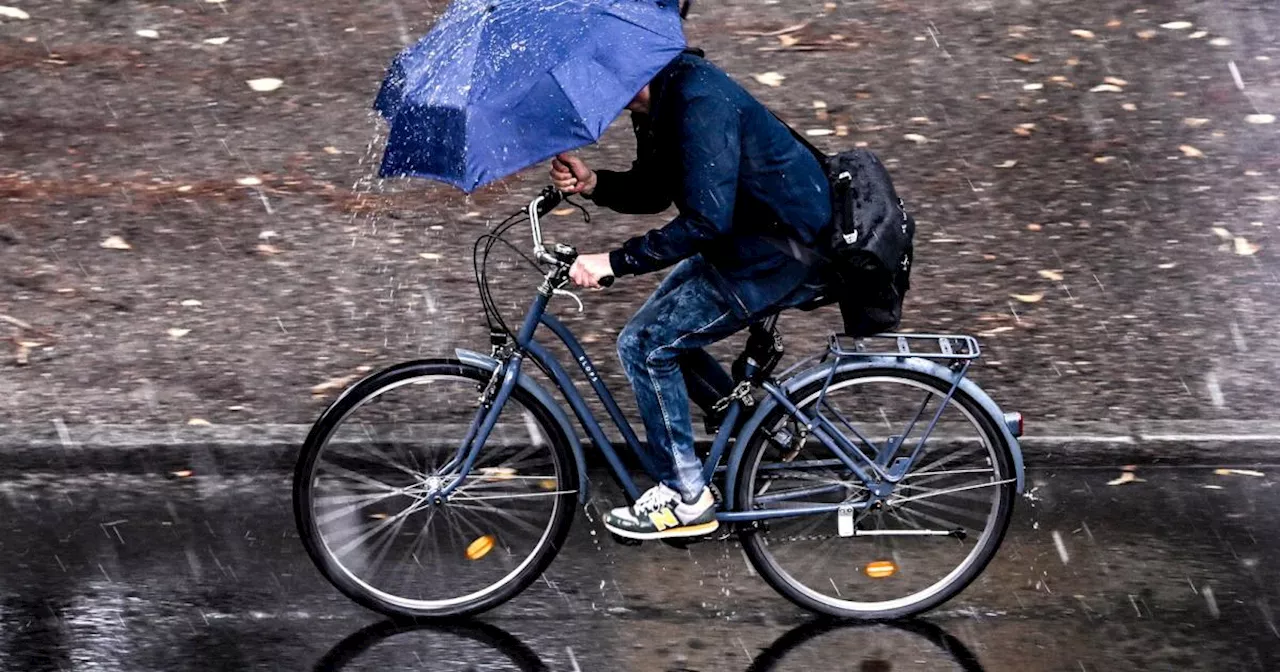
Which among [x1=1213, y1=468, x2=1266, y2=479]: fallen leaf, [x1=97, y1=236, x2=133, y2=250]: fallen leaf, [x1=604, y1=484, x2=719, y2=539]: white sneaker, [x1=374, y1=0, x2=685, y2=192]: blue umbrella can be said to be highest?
[x1=374, y1=0, x2=685, y2=192]: blue umbrella

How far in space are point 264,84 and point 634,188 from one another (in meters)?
5.17

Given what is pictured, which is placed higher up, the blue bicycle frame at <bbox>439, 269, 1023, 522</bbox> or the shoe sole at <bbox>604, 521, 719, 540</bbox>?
the blue bicycle frame at <bbox>439, 269, 1023, 522</bbox>

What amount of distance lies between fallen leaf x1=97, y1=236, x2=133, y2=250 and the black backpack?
419 cm

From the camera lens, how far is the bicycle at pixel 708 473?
4.86 meters

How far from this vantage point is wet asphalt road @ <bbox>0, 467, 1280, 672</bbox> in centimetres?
491

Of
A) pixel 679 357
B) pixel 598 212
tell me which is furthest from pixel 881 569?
pixel 598 212

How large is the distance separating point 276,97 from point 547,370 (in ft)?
16.0

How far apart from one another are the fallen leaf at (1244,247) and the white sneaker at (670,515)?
3.80 m

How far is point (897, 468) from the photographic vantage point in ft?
16.5

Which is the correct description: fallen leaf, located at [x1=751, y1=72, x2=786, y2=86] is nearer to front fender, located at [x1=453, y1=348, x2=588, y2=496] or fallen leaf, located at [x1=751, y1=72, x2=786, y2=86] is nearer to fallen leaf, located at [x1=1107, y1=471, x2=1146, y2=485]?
fallen leaf, located at [x1=1107, y1=471, x2=1146, y2=485]

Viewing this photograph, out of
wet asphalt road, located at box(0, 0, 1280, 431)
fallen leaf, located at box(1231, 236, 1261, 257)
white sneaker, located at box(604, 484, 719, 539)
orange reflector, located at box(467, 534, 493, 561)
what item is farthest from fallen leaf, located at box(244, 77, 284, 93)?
fallen leaf, located at box(1231, 236, 1261, 257)

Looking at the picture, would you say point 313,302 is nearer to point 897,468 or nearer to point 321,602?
point 321,602

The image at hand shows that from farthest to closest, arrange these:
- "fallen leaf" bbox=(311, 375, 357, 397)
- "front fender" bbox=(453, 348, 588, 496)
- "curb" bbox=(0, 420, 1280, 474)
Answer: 1. "fallen leaf" bbox=(311, 375, 357, 397)
2. "curb" bbox=(0, 420, 1280, 474)
3. "front fender" bbox=(453, 348, 588, 496)

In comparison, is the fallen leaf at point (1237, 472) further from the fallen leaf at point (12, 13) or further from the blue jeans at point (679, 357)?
the fallen leaf at point (12, 13)
